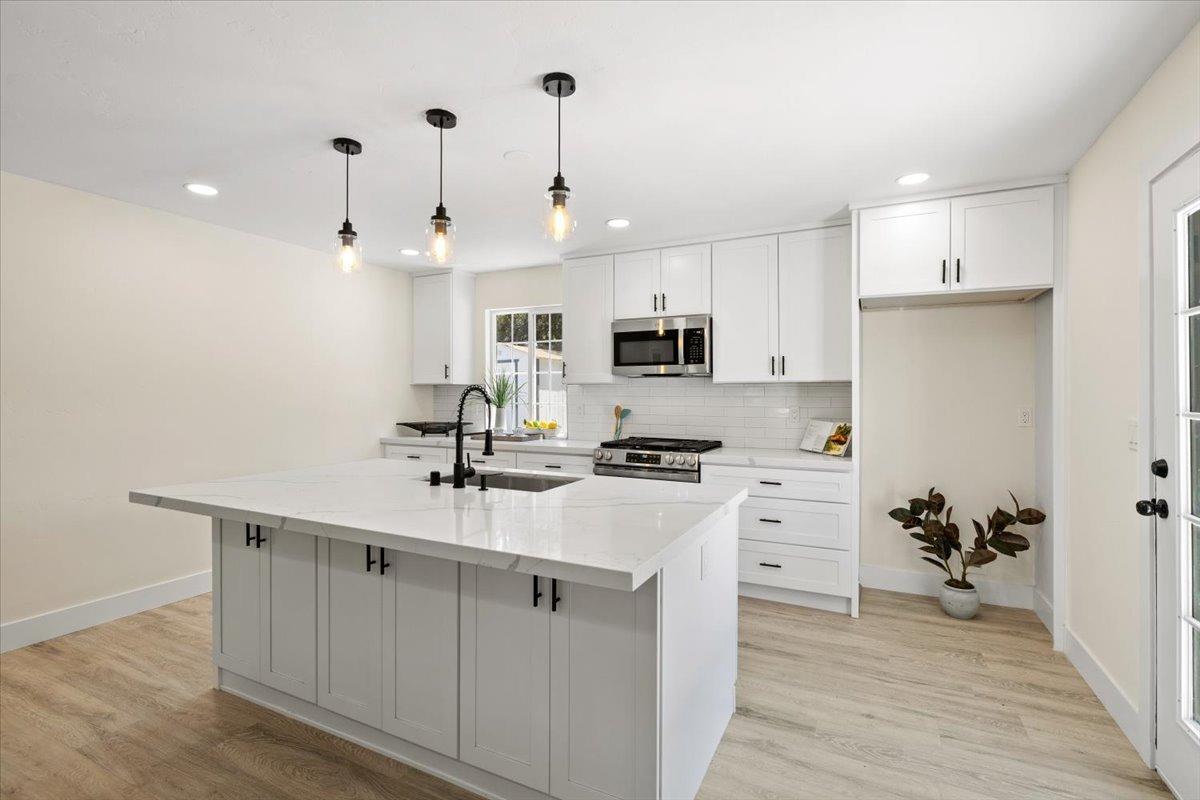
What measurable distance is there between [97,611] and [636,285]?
3.91m

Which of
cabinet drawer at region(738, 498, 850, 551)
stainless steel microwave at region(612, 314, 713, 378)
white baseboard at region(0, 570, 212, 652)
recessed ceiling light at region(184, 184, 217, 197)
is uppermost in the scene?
recessed ceiling light at region(184, 184, 217, 197)

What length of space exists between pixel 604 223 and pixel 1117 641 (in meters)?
3.33

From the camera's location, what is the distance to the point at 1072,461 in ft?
9.53

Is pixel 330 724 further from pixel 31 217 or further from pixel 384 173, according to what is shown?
pixel 31 217

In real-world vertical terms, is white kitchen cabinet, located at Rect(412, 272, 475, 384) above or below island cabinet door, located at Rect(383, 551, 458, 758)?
above

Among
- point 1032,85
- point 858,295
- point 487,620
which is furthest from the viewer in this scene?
point 858,295

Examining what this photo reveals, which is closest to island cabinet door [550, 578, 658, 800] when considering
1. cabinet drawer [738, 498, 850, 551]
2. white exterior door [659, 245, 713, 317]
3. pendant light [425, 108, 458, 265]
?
pendant light [425, 108, 458, 265]

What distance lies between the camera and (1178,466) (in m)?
1.91

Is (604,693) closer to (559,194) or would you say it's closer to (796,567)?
(559,194)

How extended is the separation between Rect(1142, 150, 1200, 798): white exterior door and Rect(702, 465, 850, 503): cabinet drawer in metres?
1.51

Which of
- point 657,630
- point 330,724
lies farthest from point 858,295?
point 330,724

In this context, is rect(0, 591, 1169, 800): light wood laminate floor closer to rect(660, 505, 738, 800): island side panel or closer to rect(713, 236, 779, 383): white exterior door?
rect(660, 505, 738, 800): island side panel

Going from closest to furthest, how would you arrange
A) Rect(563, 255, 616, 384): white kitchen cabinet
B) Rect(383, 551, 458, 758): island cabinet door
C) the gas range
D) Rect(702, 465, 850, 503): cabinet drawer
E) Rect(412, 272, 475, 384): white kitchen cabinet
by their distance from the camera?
Rect(383, 551, 458, 758): island cabinet door < Rect(702, 465, 850, 503): cabinet drawer < the gas range < Rect(563, 255, 616, 384): white kitchen cabinet < Rect(412, 272, 475, 384): white kitchen cabinet

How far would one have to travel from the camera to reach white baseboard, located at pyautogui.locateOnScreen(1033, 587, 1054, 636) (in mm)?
3100
